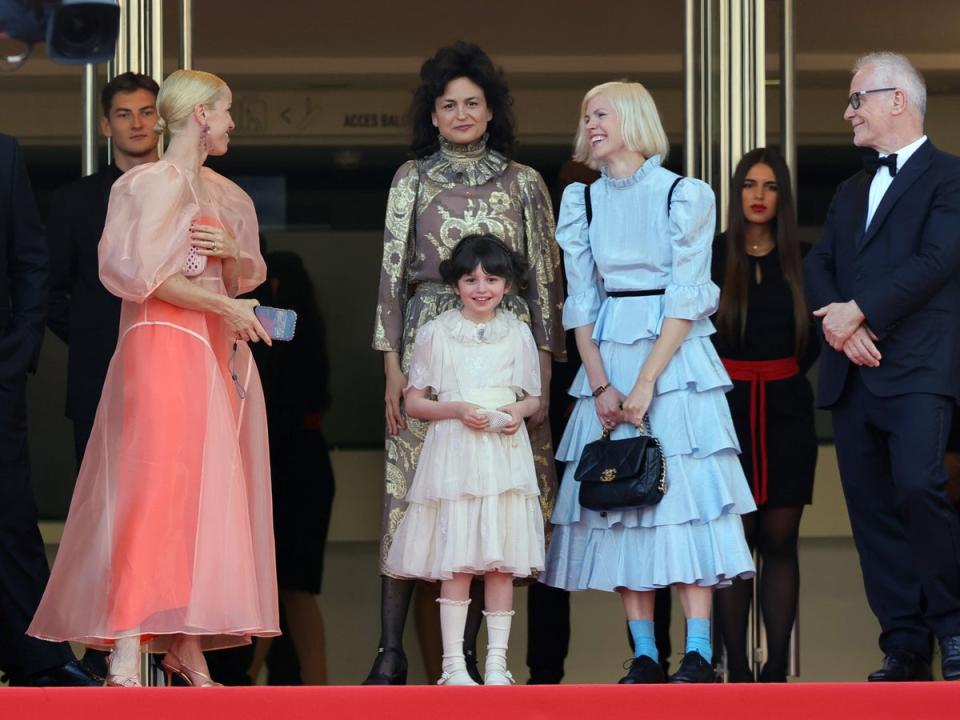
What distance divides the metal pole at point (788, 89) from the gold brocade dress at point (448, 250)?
4.15 feet

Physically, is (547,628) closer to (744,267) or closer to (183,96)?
(744,267)

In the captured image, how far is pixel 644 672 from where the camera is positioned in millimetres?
5148

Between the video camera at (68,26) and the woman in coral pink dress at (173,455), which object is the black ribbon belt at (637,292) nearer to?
the woman in coral pink dress at (173,455)

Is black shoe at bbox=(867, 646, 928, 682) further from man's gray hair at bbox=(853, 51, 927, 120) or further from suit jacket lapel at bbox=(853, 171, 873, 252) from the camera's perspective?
man's gray hair at bbox=(853, 51, 927, 120)

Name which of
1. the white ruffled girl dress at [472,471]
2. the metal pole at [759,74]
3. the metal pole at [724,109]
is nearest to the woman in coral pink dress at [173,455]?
the white ruffled girl dress at [472,471]

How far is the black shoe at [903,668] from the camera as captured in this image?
16.5 ft

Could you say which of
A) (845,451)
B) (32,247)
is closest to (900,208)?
(845,451)

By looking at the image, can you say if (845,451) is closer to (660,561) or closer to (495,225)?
(660,561)

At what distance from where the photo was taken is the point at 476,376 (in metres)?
5.36

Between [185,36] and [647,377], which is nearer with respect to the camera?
[647,377]

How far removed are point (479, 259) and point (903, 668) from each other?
157 centimetres

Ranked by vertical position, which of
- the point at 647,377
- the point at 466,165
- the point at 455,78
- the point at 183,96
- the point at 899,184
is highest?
the point at 455,78

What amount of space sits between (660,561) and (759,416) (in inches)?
34.5

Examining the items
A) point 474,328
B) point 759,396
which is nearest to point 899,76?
point 759,396
